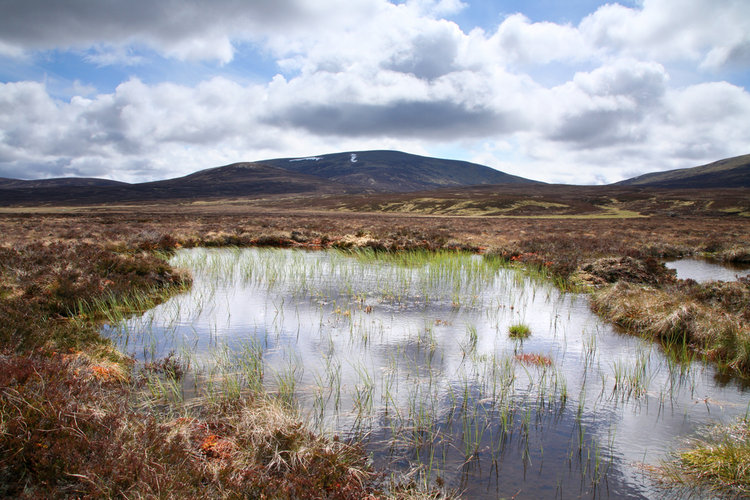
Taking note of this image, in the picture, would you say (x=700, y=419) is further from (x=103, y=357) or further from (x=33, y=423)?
(x=103, y=357)

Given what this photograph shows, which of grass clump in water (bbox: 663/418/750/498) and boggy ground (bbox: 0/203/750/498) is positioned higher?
boggy ground (bbox: 0/203/750/498)

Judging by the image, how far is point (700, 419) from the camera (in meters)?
6.25

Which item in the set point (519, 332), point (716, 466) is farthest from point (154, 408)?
point (519, 332)

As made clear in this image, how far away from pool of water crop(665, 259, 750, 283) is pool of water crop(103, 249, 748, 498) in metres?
9.44

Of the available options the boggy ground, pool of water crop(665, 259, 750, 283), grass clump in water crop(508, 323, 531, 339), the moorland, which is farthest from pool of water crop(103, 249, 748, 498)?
pool of water crop(665, 259, 750, 283)

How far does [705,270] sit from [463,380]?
67.2 ft

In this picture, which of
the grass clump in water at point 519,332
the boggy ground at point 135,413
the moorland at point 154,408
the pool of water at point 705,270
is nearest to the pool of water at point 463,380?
the grass clump in water at point 519,332

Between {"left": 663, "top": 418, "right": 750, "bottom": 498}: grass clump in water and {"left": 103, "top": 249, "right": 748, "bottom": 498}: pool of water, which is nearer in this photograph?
{"left": 663, "top": 418, "right": 750, "bottom": 498}: grass clump in water

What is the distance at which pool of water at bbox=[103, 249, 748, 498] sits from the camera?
5191mm

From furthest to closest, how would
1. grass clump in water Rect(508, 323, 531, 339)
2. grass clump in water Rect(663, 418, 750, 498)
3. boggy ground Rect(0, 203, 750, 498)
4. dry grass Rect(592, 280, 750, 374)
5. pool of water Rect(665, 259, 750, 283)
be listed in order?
pool of water Rect(665, 259, 750, 283) → grass clump in water Rect(508, 323, 531, 339) → dry grass Rect(592, 280, 750, 374) → grass clump in water Rect(663, 418, 750, 498) → boggy ground Rect(0, 203, 750, 498)

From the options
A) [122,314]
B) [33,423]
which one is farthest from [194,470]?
[122,314]

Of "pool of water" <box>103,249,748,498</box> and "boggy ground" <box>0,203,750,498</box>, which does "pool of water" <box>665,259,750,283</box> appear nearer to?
"boggy ground" <box>0,203,750,498</box>

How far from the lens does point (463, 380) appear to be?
24.5 ft

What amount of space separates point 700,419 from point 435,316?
6.55m
